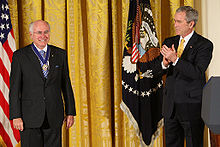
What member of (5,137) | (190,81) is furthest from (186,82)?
(5,137)

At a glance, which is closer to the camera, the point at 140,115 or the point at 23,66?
→ the point at 23,66

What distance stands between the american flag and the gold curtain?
34cm

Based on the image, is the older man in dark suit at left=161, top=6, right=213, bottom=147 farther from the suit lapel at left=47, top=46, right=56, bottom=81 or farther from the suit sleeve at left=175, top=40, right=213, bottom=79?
the suit lapel at left=47, top=46, right=56, bottom=81

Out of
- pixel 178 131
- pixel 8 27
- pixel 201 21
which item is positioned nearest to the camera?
pixel 178 131

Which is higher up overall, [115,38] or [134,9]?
[134,9]

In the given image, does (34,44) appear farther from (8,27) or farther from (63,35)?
(63,35)

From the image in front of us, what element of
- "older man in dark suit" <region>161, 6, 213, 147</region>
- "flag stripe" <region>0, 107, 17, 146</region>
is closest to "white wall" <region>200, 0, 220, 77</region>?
"older man in dark suit" <region>161, 6, 213, 147</region>

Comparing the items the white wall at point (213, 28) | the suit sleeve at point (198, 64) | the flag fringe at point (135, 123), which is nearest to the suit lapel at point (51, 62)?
the suit sleeve at point (198, 64)

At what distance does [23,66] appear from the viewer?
256 cm

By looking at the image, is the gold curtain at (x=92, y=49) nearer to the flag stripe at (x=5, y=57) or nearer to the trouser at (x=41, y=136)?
the flag stripe at (x=5, y=57)

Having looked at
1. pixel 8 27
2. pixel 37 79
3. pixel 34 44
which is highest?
pixel 8 27

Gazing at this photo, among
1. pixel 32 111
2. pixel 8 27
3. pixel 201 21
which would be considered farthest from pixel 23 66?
pixel 201 21

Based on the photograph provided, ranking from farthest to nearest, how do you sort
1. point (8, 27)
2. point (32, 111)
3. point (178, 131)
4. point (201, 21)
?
1. point (201, 21)
2. point (8, 27)
3. point (178, 131)
4. point (32, 111)

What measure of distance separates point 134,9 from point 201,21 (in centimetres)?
83
